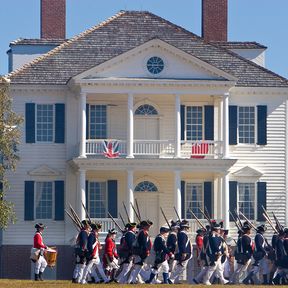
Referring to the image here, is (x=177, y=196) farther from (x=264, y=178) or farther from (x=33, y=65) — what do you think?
(x=33, y=65)

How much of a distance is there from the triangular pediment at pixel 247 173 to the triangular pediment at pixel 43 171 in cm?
709

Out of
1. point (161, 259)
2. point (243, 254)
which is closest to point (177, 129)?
point (243, 254)

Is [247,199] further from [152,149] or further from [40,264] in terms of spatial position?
[40,264]

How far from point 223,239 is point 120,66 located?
13166 mm

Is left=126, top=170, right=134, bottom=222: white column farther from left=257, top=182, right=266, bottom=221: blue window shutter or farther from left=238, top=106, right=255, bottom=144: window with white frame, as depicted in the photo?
left=257, top=182, right=266, bottom=221: blue window shutter

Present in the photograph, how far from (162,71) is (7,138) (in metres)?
6.95

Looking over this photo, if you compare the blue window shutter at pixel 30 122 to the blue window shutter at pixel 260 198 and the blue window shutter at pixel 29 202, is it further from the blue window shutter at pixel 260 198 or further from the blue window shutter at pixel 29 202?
the blue window shutter at pixel 260 198

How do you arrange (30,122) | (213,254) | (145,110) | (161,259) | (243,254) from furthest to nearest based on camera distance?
1. (145,110)
2. (30,122)
3. (243,254)
4. (213,254)
5. (161,259)

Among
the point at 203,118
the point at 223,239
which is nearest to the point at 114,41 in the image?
the point at 203,118

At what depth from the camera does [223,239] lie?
1788 inches

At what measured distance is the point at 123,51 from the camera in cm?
5925

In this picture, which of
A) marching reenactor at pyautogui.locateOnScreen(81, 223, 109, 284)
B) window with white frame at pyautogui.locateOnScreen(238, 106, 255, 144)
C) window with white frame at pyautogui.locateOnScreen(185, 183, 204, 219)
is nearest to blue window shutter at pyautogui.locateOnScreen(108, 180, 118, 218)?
window with white frame at pyautogui.locateOnScreen(185, 183, 204, 219)

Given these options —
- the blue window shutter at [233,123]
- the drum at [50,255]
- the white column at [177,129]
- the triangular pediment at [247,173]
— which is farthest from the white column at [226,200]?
the drum at [50,255]

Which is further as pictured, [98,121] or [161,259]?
[98,121]
